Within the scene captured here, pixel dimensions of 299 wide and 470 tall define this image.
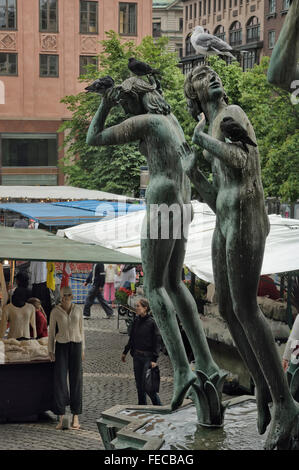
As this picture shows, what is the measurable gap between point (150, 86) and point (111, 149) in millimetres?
31887

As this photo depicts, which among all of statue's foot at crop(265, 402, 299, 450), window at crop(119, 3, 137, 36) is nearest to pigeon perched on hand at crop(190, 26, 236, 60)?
statue's foot at crop(265, 402, 299, 450)

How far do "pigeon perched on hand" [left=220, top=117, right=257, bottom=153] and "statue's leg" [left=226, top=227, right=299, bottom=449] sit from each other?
0.55 meters

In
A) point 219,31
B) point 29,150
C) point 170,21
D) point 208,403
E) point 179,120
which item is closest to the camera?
point 208,403

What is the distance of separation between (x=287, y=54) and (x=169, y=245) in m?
2.08

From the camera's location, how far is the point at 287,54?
4855 mm

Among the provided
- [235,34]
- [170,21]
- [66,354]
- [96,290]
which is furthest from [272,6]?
[66,354]

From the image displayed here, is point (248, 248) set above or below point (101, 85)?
below

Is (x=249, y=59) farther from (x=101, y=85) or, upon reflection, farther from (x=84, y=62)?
(x=101, y=85)

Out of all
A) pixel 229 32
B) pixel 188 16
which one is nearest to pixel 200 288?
pixel 229 32

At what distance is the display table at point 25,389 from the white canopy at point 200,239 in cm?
226

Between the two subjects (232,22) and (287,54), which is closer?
(287,54)

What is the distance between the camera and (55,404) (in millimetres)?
11617

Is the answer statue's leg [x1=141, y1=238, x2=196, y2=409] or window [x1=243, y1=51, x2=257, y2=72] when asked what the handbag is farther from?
window [x1=243, y1=51, x2=257, y2=72]

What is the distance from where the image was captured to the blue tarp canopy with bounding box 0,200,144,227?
22.2m
